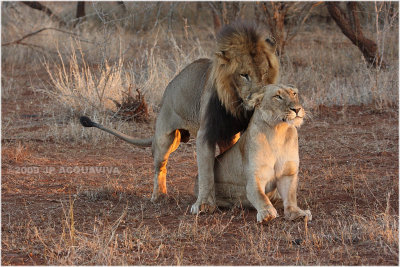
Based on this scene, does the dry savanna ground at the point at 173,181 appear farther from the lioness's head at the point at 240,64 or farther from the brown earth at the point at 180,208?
the lioness's head at the point at 240,64

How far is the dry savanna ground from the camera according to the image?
361cm

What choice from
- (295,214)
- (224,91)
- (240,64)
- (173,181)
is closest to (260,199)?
(295,214)

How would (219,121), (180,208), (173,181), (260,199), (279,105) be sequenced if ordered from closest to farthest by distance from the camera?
(279,105) → (260,199) → (219,121) → (180,208) → (173,181)

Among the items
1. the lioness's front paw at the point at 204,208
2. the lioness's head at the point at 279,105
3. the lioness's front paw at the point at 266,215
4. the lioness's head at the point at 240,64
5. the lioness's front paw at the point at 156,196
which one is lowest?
the lioness's front paw at the point at 156,196

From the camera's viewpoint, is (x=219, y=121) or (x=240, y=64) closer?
(x=240, y=64)

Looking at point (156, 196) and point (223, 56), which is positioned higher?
point (223, 56)

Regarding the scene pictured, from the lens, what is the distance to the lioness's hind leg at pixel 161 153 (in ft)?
17.2

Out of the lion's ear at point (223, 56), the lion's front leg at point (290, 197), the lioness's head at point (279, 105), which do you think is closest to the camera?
the lioness's head at point (279, 105)

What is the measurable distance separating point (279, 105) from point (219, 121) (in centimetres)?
60

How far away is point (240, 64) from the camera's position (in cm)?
443

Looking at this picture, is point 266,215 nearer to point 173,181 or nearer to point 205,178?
point 205,178

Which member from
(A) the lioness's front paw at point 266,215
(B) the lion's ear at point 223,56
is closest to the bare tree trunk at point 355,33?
(B) the lion's ear at point 223,56

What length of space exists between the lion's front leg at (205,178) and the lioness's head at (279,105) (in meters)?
0.60

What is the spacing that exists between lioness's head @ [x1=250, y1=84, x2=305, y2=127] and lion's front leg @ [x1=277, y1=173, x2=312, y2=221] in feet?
1.22
